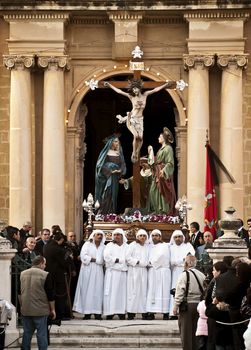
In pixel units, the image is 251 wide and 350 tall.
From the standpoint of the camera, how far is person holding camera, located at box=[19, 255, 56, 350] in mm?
21328

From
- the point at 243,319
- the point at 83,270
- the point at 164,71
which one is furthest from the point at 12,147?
the point at 243,319

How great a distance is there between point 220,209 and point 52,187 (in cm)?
383

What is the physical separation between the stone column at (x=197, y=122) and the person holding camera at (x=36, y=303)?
11.0m

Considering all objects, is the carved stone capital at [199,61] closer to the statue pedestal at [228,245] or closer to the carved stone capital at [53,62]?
the carved stone capital at [53,62]

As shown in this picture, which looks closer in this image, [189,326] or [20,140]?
[189,326]

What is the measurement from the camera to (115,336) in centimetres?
2406

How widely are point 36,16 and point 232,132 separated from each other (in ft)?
16.9

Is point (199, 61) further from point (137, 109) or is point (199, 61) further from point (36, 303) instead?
point (36, 303)

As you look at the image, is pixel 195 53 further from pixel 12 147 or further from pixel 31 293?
pixel 31 293

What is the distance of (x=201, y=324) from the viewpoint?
20.5 metres

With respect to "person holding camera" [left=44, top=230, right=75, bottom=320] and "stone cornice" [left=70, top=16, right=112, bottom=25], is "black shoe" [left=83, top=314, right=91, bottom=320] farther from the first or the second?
"stone cornice" [left=70, top=16, right=112, bottom=25]

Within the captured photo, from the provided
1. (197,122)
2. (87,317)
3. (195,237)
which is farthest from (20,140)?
(87,317)

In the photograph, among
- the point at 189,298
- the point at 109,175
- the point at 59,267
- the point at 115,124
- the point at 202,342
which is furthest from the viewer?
the point at 115,124

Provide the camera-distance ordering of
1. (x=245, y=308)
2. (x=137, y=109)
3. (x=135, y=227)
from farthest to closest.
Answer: (x=137, y=109) → (x=135, y=227) → (x=245, y=308)
